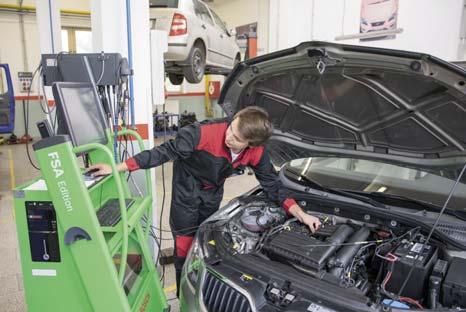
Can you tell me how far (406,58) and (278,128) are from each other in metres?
1.02

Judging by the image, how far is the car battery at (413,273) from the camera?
5.03 ft

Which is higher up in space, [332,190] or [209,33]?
[209,33]

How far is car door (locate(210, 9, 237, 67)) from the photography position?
6.90 metres

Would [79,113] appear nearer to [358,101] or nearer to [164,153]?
[164,153]

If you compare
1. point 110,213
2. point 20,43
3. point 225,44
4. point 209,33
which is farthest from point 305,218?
point 20,43

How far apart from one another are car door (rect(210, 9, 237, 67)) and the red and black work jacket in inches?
198

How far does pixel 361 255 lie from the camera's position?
1.79 meters

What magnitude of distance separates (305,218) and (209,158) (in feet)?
2.17

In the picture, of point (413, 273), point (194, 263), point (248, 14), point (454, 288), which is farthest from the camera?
point (248, 14)

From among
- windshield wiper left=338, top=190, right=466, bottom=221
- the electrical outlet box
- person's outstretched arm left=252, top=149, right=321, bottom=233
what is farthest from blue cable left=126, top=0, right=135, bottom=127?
the electrical outlet box

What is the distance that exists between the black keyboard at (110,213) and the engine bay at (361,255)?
1.77 ft

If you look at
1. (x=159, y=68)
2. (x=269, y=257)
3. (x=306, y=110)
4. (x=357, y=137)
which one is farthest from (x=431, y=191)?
(x=159, y=68)

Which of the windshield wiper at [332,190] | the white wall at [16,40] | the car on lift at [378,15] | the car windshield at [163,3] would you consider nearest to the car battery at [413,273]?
the windshield wiper at [332,190]

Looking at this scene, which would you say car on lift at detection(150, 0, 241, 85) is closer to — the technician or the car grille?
the technician
